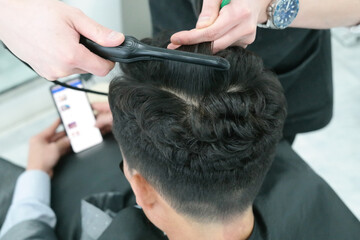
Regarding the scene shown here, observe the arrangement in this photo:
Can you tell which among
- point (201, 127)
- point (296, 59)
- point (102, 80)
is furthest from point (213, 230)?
point (102, 80)

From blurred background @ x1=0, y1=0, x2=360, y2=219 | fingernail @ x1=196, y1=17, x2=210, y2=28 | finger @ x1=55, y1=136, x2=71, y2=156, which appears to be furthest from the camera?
blurred background @ x1=0, y1=0, x2=360, y2=219

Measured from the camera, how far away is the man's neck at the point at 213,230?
0.78 m

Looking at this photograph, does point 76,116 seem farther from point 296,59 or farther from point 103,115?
point 296,59

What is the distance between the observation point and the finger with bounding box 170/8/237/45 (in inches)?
27.1

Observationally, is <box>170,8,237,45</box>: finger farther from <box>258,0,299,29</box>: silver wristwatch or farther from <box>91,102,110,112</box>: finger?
<box>91,102,110,112</box>: finger

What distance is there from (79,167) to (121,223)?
42cm

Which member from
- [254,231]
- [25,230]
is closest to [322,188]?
[254,231]

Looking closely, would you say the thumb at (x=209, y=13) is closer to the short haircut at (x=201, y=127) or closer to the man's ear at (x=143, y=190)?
the short haircut at (x=201, y=127)

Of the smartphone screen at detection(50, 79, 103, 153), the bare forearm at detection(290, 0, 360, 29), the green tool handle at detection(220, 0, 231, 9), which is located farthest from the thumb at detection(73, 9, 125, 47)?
the smartphone screen at detection(50, 79, 103, 153)

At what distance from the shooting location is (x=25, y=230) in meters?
1.00

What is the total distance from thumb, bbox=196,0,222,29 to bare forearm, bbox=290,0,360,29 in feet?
0.94

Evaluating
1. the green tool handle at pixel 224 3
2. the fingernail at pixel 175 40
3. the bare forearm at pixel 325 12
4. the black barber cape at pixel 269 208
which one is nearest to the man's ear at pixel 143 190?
the black barber cape at pixel 269 208

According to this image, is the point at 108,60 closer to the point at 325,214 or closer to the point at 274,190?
the point at 274,190

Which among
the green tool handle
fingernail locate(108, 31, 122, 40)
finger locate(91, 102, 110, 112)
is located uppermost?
fingernail locate(108, 31, 122, 40)
